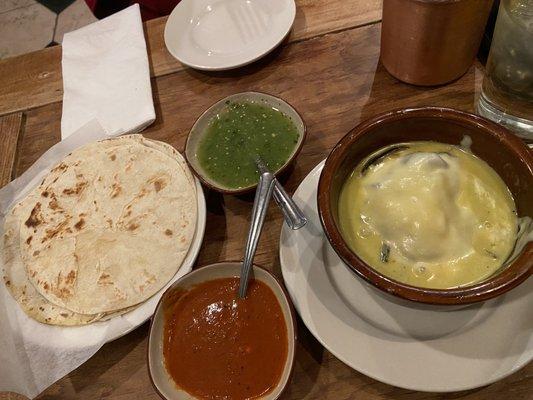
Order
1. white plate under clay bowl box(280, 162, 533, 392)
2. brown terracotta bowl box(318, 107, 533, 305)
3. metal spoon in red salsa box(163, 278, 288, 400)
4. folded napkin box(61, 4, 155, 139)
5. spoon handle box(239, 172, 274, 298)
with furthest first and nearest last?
folded napkin box(61, 4, 155, 139) → spoon handle box(239, 172, 274, 298) → metal spoon in red salsa box(163, 278, 288, 400) → white plate under clay bowl box(280, 162, 533, 392) → brown terracotta bowl box(318, 107, 533, 305)

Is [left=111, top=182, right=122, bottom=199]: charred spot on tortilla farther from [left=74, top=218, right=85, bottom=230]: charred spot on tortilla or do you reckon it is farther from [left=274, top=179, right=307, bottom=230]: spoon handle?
[left=274, top=179, right=307, bottom=230]: spoon handle

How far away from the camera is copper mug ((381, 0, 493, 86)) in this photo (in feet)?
5.15

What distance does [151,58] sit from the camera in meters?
2.26

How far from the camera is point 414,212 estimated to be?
1.30 meters

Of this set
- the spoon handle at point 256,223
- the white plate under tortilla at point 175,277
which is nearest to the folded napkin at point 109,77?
the white plate under tortilla at point 175,277

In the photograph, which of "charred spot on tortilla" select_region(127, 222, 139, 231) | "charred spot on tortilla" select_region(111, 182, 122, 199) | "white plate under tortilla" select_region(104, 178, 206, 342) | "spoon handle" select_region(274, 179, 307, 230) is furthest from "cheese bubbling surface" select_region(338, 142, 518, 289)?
"charred spot on tortilla" select_region(111, 182, 122, 199)

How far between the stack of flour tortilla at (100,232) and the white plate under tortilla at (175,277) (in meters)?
0.02

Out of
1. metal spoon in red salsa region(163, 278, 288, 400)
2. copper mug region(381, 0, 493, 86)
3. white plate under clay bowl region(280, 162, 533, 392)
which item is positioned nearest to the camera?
white plate under clay bowl region(280, 162, 533, 392)

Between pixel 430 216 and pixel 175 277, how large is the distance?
819mm

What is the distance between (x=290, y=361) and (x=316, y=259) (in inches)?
12.1

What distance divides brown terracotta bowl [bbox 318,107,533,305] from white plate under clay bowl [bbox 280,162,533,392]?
162 mm

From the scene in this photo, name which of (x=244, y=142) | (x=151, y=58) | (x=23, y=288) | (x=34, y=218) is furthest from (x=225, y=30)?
(x=23, y=288)

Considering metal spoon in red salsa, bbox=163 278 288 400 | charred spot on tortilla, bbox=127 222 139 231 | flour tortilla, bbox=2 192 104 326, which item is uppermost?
charred spot on tortilla, bbox=127 222 139 231

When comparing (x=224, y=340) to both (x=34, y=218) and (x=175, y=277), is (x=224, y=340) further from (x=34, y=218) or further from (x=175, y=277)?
(x=34, y=218)
